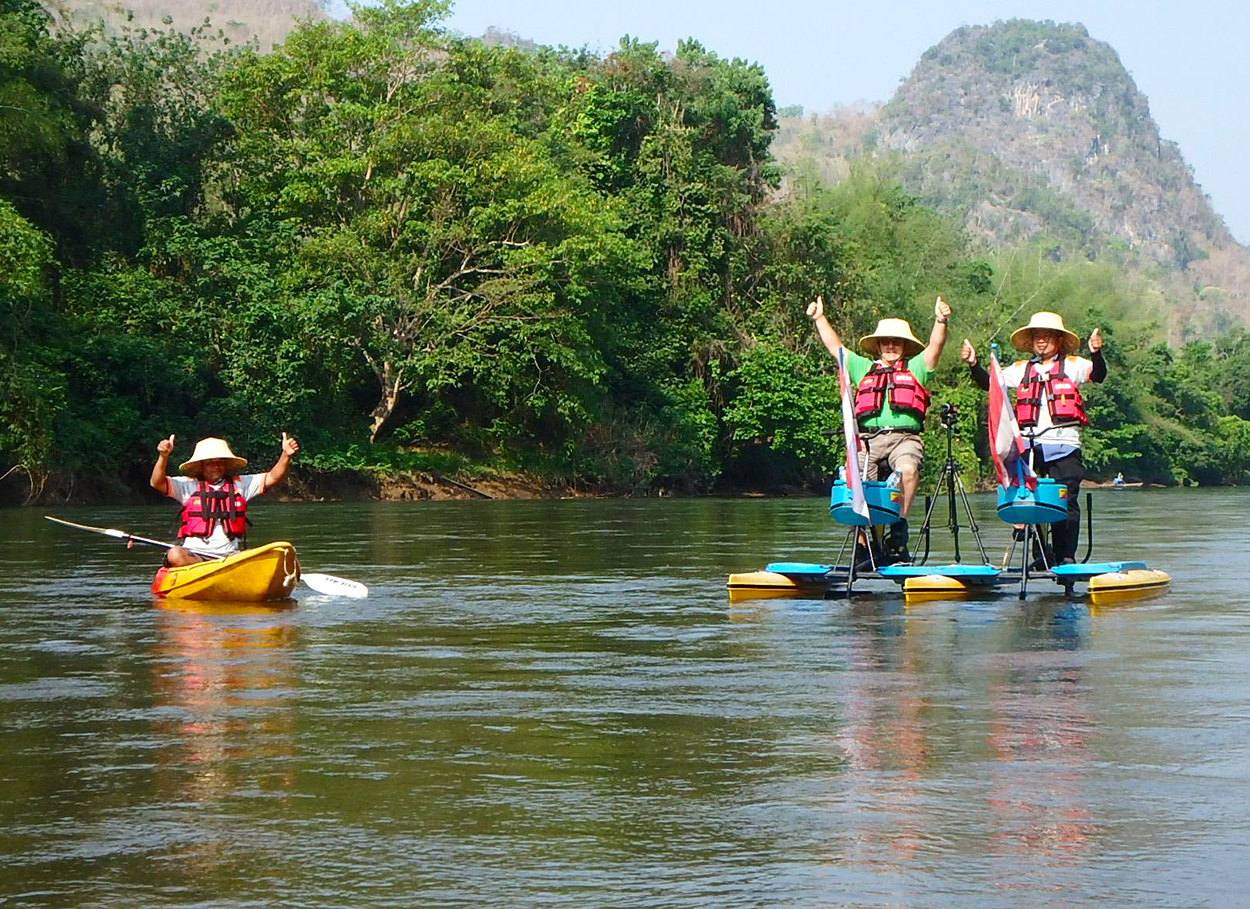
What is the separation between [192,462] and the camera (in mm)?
14023

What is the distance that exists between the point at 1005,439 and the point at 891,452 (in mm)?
905

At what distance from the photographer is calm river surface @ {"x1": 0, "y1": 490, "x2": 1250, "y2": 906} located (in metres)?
4.91

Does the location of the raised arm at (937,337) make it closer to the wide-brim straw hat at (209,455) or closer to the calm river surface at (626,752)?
the calm river surface at (626,752)

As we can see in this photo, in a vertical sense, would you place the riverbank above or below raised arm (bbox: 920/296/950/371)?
below

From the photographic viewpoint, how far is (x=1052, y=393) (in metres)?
13.7

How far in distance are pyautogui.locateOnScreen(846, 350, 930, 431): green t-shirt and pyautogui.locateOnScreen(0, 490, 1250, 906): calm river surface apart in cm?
127

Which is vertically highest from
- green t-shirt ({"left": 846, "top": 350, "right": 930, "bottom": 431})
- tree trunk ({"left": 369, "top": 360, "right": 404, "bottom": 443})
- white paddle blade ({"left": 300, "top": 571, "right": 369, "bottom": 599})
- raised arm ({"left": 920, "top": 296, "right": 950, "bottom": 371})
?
tree trunk ({"left": 369, "top": 360, "right": 404, "bottom": 443})

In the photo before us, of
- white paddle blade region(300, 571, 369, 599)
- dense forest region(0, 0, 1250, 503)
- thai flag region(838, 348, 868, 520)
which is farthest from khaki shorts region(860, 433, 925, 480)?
dense forest region(0, 0, 1250, 503)

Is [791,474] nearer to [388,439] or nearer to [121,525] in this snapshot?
[388,439]

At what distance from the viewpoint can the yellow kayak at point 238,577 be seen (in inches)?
527

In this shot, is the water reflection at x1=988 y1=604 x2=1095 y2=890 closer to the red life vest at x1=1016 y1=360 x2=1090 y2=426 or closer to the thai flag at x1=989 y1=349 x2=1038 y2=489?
the thai flag at x1=989 y1=349 x2=1038 y2=489

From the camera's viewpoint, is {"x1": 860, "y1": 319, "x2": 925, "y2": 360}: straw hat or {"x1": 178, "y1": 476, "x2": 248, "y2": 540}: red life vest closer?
{"x1": 860, "y1": 319, "x2": 925, "y2": 360}: straw hat

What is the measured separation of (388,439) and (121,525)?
78.7ft

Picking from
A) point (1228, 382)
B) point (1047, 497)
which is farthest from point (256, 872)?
point (1228, 382)
